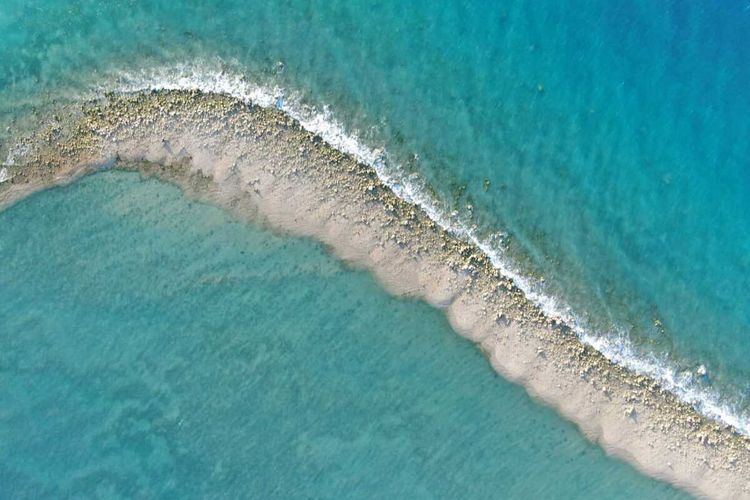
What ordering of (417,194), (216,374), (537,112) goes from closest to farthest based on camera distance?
(216,374)
(417,194)
(537,112)

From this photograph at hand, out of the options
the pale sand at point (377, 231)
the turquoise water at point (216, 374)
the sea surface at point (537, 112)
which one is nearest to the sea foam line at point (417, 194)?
the sea surface at point (537, 112)

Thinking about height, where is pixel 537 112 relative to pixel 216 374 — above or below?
above

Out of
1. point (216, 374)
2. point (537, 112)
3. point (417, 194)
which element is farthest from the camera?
point (537, 112)

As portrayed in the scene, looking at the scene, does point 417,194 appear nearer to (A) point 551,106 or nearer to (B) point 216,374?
(A) point 551,106

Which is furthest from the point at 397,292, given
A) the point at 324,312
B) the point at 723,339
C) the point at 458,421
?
the point at 723,339

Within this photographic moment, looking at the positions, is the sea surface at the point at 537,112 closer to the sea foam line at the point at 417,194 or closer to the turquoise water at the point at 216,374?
the sea foam line at the point at 417,194

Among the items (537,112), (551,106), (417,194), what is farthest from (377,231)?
(551,106)
